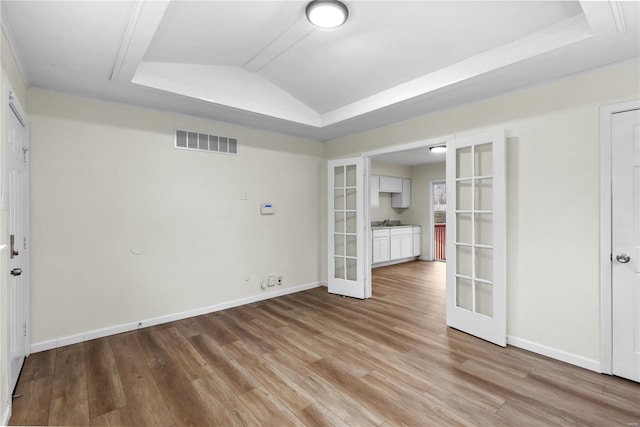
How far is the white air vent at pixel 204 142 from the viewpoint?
3621 mm

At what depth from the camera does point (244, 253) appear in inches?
163

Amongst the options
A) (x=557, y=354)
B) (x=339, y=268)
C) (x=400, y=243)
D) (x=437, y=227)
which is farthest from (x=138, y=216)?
(x=437, y=227)

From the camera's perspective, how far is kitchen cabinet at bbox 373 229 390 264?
21.5ft

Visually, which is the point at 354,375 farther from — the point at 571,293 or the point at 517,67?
the point at 517,67

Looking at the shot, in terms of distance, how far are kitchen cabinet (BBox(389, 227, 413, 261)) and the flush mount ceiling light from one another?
5.27 metres

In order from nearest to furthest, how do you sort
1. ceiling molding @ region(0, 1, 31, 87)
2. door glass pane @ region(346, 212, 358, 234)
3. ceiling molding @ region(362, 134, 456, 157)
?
ceiling molding @ region(0, 1, 31, 87) < ceiling molding @ region(362, 134, 456, 157) < door glass pane @ region(346, 212, 358, 234)

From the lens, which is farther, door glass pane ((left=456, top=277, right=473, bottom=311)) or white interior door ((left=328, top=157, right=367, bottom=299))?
white interior door ((left=328, top=157, right=367, bottom=299))

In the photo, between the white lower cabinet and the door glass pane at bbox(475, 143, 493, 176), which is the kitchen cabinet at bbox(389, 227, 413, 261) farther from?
the door glass pane at bbox(475, 143, 493, 176)

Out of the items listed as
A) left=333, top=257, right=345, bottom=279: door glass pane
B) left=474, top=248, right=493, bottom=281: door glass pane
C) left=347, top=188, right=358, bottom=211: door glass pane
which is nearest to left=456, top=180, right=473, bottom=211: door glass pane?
left=474, top=248, right=493, bottom=281: door glass pane

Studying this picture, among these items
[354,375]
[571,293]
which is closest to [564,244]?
[571,293]

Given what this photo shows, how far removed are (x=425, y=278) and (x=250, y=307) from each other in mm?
3382

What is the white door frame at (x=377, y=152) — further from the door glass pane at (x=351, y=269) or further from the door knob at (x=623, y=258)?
the door knob at (x=623, y=258)

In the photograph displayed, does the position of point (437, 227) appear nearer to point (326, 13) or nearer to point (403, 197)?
point (403, 197)

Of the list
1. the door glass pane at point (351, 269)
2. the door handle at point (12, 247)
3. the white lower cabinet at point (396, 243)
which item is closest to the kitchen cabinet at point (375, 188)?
the white lower cabinet at point (396, 243)
